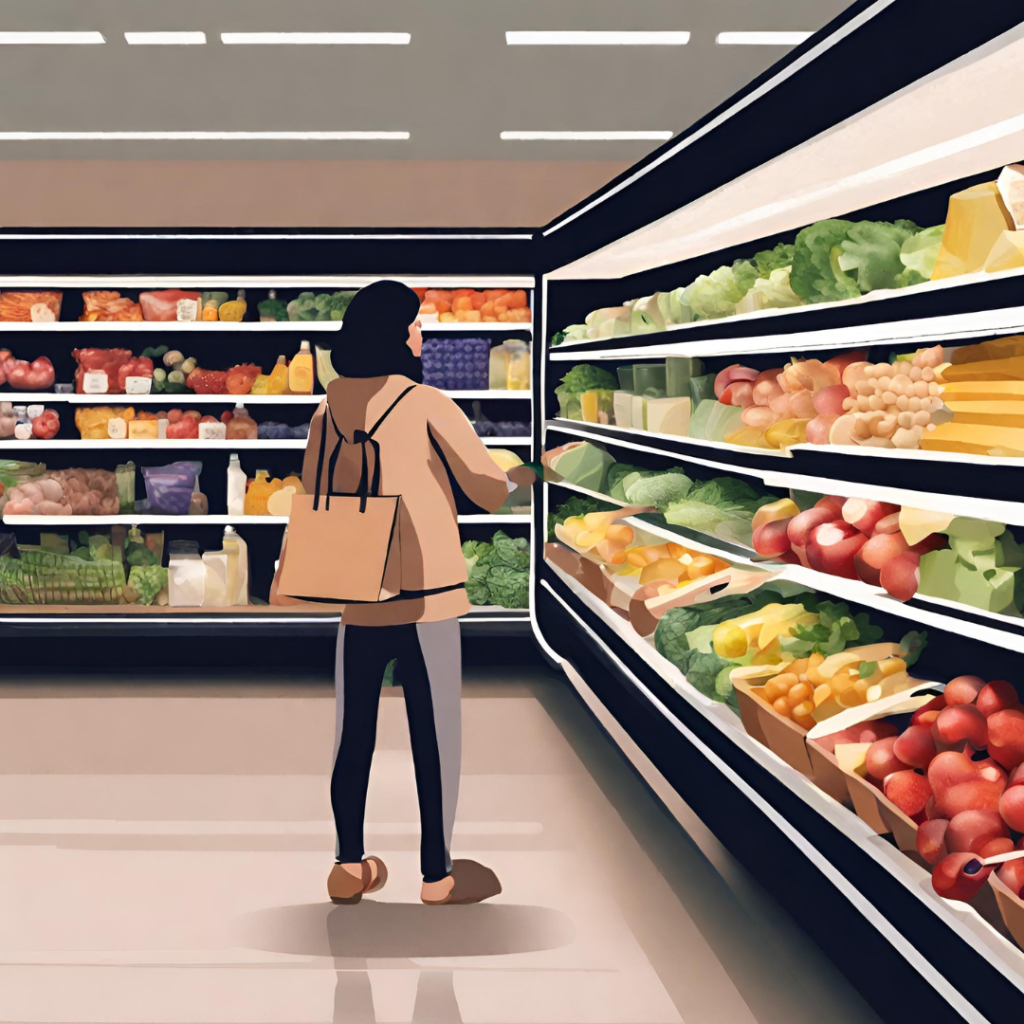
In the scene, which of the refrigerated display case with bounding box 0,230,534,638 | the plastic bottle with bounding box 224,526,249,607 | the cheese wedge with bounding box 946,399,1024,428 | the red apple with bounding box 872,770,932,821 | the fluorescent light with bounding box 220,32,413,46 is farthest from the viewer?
the plastic bottle with bounding box 224,526,249,607

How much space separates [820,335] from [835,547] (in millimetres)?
565

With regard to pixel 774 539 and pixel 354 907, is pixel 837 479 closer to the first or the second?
pixel 774 539

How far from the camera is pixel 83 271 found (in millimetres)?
5684

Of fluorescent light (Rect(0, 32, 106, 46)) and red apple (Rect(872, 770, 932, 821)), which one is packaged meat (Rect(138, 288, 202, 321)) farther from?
red apple (Rect(872, 770, 932, 821))

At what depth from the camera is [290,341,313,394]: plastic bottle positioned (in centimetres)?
583

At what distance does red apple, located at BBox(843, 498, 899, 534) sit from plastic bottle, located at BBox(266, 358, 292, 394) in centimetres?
383

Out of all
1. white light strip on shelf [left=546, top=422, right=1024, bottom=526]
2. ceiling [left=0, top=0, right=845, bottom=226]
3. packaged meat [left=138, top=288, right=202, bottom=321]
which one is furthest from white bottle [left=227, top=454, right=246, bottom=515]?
white light strip on shelf [left=546, top=422, right=1024, bottom=526]

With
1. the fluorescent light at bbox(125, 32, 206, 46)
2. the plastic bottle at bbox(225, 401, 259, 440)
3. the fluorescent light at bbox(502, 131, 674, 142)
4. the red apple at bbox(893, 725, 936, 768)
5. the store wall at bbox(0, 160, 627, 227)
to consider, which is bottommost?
the red apple at bbox(893, 725, 936, 768)

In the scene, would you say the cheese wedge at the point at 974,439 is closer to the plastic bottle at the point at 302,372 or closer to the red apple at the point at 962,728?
the red apple at the point at 962,728

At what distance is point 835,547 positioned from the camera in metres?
2.71

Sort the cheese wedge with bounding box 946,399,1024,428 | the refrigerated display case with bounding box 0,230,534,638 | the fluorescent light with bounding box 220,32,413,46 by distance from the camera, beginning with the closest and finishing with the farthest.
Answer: the cheese wedge with bounding box 946,399,1024,428
the fluorescent light with bounding box 220,32,413,46
the refrigerated display case with bounding box 0,230,534,638

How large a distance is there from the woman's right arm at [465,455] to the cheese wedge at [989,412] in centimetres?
128

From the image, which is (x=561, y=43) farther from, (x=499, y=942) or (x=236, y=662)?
(x=499, y=942)

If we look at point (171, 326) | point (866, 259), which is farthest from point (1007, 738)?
point (171, 326)
